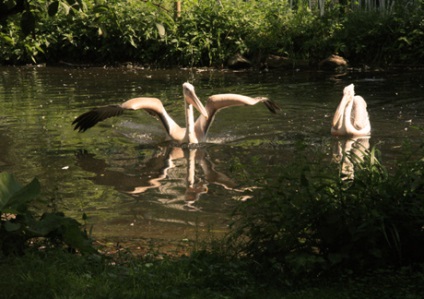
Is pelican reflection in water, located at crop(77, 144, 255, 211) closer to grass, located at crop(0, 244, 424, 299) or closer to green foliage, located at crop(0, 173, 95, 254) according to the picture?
green foliage, located at crop(0, 173, 95, 254)

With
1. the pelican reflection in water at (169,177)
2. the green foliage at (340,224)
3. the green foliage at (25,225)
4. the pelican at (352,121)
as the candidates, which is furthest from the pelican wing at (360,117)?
the green foliage at (25,225)

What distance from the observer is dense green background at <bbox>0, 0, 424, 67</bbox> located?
73.8ft

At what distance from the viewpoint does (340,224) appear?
18.1 ft

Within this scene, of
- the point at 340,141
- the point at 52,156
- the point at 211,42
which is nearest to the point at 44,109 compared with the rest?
the point at 52,156

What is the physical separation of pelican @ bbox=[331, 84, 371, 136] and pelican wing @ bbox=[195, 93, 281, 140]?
3.34ft

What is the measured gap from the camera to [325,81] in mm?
19234

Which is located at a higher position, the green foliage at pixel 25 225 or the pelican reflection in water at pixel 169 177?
the green foliage at pixel 25 225

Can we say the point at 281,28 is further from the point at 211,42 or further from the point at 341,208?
the point at 341,208

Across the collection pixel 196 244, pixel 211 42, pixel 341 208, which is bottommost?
pixel 196 244

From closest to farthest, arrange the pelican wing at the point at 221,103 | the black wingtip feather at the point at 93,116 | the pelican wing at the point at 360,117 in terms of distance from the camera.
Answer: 1. the black wingtip feather at the point at 93,116
2. the pelican wing at the point at 221,103
3. the pelican wing at the point at 360,117

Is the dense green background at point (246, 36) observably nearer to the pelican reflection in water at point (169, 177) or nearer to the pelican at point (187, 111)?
the pelican at point (187, 111)

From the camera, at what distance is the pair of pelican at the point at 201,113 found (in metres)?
12.0

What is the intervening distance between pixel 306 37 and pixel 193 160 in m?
12.7

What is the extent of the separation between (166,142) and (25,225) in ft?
23.0
